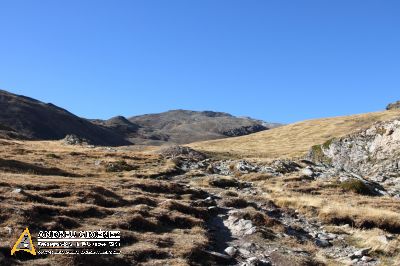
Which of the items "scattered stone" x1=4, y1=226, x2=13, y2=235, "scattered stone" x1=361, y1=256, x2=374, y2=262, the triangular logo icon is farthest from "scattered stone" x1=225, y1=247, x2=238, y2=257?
"scattered stone" x1=4, y1=226, x2=13, y2=235

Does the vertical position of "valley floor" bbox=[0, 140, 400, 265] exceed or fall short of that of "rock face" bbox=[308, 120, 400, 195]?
it falls short

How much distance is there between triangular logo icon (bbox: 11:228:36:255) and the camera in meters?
14.6

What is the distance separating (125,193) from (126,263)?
12427 millimetres

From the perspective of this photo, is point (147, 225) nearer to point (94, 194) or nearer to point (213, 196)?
point (94, 194)

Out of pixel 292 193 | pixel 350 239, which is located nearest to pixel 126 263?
pixel 350 239

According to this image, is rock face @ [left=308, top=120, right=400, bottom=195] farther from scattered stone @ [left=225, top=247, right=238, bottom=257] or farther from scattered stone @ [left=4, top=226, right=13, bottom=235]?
scattered stone @ [left=4, top=226, right=13, bottom=235]

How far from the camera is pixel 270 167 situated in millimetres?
45469

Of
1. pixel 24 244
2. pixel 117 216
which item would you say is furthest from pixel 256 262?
pixel 24 244

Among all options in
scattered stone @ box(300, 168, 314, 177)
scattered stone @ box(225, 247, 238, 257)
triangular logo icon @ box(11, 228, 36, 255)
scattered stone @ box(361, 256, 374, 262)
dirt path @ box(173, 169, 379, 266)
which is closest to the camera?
triangular logo icon @ box(11, 228, 36, 255)

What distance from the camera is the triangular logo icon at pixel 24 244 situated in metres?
14.6

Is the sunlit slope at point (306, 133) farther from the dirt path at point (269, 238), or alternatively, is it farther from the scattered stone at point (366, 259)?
the scattered stone at point (366, 259)

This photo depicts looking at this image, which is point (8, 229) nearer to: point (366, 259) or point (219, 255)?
point (219, 255)

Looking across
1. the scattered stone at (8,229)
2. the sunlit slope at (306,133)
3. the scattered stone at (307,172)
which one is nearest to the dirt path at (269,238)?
the scattered stone at (8,229)

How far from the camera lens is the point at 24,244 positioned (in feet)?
49.1
